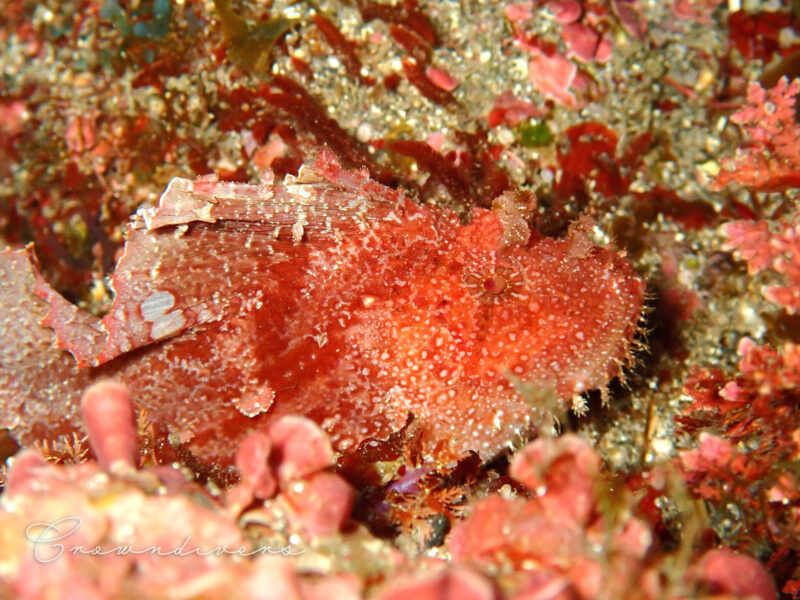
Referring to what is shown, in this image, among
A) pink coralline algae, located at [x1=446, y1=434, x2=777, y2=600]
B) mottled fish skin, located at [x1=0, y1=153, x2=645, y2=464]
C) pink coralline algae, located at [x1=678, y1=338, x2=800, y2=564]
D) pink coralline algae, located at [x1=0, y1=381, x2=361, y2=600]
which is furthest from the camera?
mottled fish skin, located at [x1=0, y1=153, x2=645, y2=464]

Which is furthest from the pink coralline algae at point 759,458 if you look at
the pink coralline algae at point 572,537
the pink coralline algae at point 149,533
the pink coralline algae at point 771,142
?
the pink coralline algae at point 149,533

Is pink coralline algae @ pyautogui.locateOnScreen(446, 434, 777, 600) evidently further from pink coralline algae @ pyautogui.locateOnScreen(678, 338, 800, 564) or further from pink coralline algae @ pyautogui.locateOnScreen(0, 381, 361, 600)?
pink coralline algae @ pyautogui.locateOnScreen(678, 338, 800, 564)

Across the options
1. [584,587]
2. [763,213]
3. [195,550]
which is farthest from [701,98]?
[195,550]

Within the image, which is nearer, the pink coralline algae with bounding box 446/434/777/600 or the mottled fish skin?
the pink coralline algae with bounding box 446/434/777/600

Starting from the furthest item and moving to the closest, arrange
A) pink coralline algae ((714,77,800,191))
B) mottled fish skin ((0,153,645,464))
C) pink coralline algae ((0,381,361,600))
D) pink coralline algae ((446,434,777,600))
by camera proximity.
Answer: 1. pink coralline algae ((714,77,800,191))
2. mottled fish skin ((0,153,645,464))
3. pink coralline algae ((446,434,777,600))
4. pink coralline algae ((0,381,361,600))

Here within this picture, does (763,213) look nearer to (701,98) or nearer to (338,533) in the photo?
(701,98)

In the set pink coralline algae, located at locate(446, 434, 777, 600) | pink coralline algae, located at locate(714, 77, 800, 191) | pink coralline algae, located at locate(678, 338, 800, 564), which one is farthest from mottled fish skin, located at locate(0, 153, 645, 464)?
pink coralline algae, located at locate(714, 77, 800, 191)

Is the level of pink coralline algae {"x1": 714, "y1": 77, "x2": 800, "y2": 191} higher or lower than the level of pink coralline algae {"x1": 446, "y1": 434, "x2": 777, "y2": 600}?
higher
